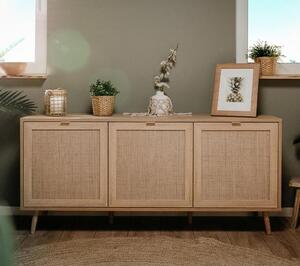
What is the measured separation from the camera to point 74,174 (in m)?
2.92

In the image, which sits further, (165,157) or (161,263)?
(165,157)

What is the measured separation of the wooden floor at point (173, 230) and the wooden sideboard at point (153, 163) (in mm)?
170

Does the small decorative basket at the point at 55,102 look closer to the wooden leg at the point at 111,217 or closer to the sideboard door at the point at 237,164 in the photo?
the wooden leg at the point at 111,217

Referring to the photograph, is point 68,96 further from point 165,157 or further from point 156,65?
point 165,157

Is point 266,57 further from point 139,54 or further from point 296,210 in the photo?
point 296,210

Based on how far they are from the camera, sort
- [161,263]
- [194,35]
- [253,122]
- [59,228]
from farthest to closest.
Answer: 1. [194,35]
2. [59,228]
3. [253,122]
4. [161,263]

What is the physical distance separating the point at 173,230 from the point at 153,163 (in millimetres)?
477

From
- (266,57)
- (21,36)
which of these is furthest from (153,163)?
(21,36)

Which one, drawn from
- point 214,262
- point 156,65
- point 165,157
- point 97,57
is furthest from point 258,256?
point 97,57

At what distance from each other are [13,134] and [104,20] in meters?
1.04

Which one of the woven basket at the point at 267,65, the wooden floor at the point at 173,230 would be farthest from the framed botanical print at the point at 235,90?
the wooden floor at the point at 173,230

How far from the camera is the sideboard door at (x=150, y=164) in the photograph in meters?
2.90

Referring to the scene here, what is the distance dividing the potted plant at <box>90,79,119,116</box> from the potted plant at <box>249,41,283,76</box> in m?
1.01

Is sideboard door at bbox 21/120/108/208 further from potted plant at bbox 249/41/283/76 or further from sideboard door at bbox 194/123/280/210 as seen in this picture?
potted plant at bbox 249/41/283/76
